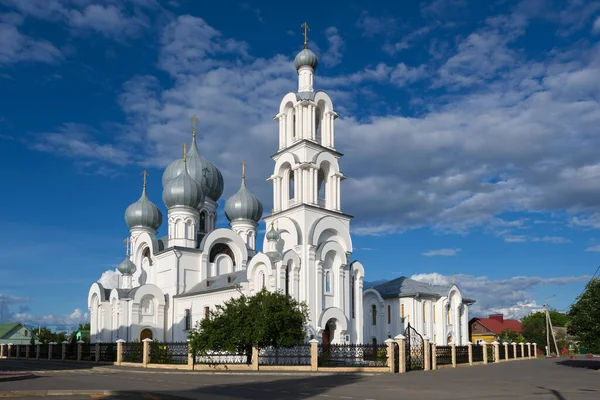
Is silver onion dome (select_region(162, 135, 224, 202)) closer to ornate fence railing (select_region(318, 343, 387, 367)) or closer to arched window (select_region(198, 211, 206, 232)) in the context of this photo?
arched window (select_region(198, 211, 206, 232))

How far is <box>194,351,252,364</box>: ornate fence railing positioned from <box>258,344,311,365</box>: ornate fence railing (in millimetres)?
775

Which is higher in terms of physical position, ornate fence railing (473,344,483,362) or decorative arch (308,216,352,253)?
decorative arch (308,216,352,253)

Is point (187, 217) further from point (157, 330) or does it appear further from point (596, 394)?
point (596, 394)

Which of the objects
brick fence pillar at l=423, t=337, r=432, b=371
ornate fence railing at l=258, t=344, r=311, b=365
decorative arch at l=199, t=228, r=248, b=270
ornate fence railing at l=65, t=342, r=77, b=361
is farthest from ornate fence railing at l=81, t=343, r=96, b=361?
brick fence pillar at l=423, t=337, r=432, b=371

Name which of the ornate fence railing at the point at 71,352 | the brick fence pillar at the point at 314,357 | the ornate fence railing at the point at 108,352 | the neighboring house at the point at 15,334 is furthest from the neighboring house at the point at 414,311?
the neighboring house at the point at 15,334

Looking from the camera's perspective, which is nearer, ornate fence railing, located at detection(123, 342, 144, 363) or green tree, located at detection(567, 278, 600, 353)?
green tree, located at detection(567, 278, 600, 353)

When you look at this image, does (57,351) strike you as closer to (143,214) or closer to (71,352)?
(71,352)

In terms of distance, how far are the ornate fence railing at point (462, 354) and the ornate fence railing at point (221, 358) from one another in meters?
11.4

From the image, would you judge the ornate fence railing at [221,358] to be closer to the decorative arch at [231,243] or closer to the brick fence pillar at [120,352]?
the brick fence pillar at [120,352]

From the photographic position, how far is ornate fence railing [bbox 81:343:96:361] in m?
36.8

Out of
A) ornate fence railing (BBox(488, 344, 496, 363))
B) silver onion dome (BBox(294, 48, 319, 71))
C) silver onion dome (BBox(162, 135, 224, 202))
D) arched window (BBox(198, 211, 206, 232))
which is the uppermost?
silver onion dome (BBox(294, 48, 319, 71))

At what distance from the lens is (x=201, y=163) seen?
51.3 metres

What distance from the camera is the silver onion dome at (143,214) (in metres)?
48.9

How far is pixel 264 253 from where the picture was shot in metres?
35.7
